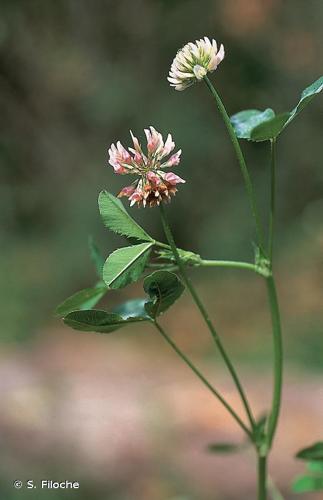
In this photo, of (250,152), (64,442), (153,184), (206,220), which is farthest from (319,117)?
(153,184)

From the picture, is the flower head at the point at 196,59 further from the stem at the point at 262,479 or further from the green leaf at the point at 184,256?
the stem at the point at 262,479

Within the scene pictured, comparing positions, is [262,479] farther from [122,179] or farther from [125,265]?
[122,179]

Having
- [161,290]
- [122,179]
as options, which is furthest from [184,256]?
[122,179]

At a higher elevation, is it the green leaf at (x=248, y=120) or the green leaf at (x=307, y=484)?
the green leaf at (x=248, y=120)

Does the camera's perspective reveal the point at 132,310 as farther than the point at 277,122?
Yes

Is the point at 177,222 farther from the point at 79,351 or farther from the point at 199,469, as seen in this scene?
the point at 199,469

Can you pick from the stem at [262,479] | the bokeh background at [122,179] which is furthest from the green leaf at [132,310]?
the bokeh background at [122,179]
